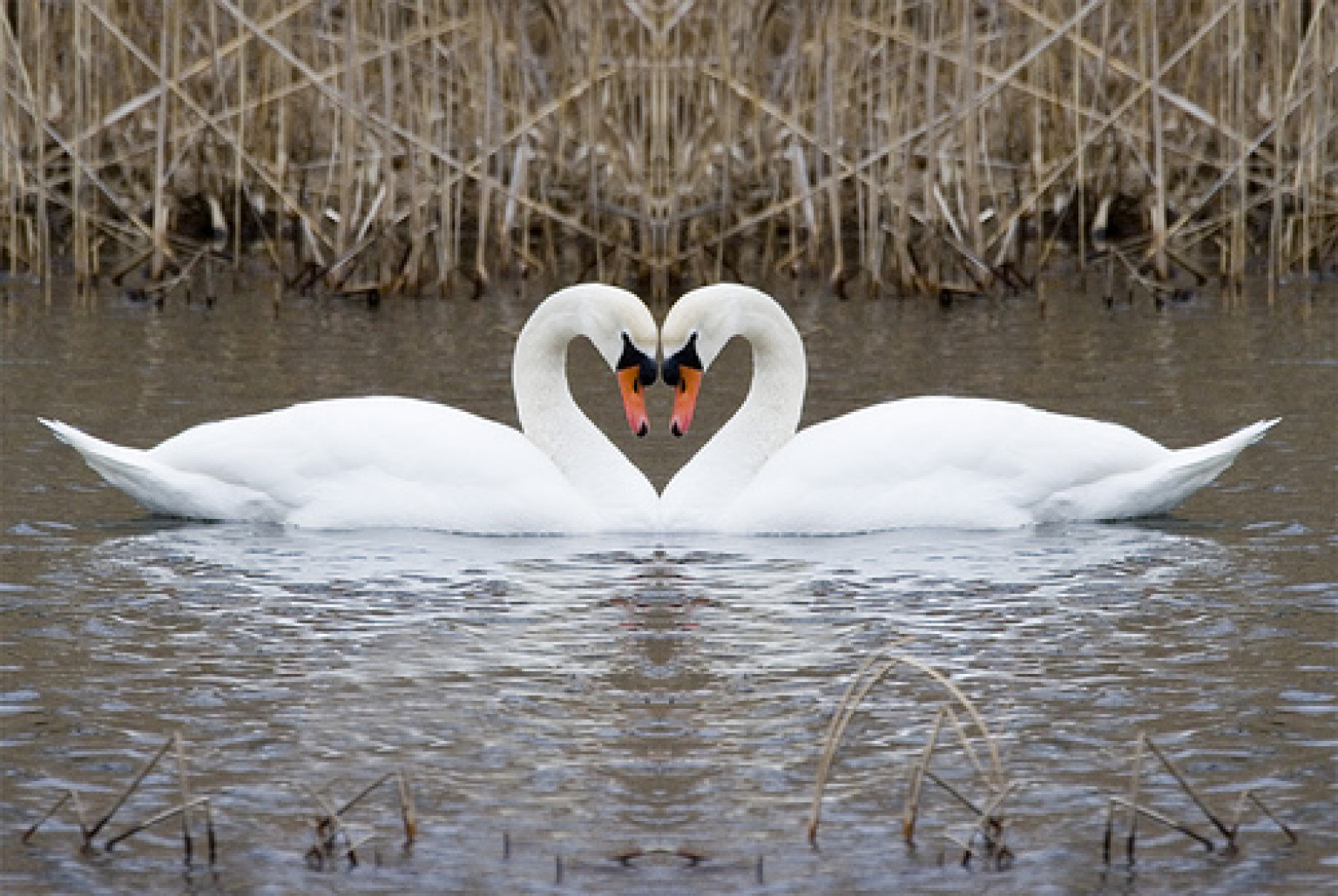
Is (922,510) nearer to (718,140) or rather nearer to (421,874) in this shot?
(421,874)

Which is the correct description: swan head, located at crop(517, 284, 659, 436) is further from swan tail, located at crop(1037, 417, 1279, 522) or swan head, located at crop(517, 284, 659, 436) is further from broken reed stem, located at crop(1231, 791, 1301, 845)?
broken reed stem, located at crop(1231, 791, 1301, 845)

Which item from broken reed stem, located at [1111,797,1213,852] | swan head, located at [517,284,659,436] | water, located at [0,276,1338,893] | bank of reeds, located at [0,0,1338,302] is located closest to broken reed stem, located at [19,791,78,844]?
water, located at [0,276,1338,893]

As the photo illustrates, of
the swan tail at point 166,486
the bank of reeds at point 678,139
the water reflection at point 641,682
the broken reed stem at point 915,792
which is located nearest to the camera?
the broken reed stem at point 915,792

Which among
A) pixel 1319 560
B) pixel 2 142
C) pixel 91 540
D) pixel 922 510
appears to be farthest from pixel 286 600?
pixel 2 142

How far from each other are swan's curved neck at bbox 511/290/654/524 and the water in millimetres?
387

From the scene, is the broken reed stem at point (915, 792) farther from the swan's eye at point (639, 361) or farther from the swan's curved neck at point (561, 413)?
the swan's eye at point (639, 361)

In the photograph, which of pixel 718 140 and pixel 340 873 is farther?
pixel 718 140

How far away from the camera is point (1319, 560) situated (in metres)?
9.25

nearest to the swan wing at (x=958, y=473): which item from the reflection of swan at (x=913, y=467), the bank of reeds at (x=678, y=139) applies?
the reflection of swan at (x=913, y=467)

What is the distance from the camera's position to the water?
18.9 ft

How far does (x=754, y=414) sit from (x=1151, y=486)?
1.74 m

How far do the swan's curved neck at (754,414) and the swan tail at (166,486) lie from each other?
1830mm

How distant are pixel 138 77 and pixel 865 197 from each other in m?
6.11

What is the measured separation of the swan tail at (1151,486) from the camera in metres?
10.2
